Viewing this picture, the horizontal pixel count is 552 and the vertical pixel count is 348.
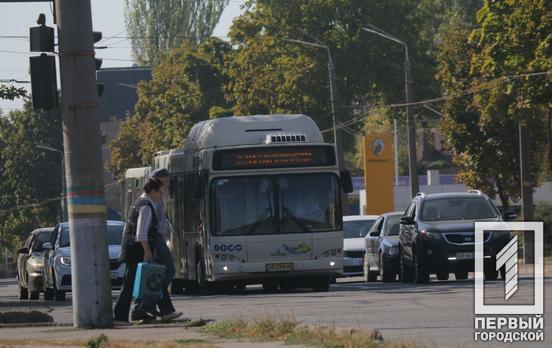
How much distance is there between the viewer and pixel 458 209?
28.9 metres

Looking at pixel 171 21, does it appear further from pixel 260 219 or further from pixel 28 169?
pixel 260 219

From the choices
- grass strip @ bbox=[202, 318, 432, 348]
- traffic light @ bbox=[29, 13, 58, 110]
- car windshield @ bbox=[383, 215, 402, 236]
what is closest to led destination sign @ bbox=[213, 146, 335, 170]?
car windshield @ bbox=[383, 215, 402, 236]

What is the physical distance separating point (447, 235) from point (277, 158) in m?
3.38

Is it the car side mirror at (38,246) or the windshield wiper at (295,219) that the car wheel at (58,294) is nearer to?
the car side mirror at (38,246)

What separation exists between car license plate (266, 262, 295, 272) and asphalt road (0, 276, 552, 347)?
970mm

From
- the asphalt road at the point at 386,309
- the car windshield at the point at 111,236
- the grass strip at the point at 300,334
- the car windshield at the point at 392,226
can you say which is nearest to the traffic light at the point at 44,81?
the grass strip at the point at 300,334

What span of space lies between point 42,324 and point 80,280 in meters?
1.87

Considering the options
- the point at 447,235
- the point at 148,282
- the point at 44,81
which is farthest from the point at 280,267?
the point at 44,81

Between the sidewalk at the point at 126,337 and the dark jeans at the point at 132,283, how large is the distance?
0.65 meters

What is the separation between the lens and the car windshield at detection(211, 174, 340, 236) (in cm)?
2717

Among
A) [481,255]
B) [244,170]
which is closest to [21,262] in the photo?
[244,170]

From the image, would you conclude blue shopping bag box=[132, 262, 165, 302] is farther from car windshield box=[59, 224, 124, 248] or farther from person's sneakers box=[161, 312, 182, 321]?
car windshield box=[59, 224, 124, 248]

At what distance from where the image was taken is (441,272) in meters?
28.5

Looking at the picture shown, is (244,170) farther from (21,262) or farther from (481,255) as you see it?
(21,262)
